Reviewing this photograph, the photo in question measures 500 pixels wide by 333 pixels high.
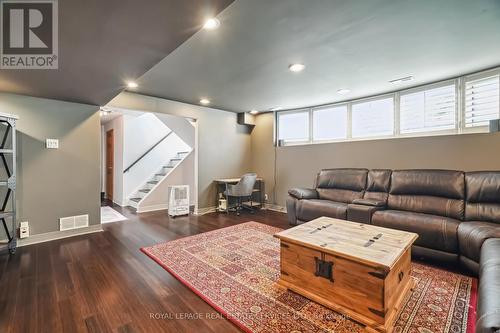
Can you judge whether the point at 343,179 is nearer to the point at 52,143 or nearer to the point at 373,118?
the point at 373,118

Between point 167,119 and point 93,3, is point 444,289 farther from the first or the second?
Answer: point 167,119

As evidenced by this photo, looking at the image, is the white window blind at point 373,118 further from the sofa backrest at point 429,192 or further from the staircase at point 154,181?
the staircase at point 154,181

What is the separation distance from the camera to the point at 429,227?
2.51 meters

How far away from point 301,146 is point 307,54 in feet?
8.83

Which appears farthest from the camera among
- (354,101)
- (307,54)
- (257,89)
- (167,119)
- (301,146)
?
(167,119)

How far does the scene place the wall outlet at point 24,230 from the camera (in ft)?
9.77

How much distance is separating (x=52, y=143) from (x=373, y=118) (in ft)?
17.4

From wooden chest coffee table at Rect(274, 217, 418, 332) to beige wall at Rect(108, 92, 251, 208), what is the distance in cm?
335

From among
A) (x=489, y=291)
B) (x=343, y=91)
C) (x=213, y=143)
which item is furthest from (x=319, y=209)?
(x=213, y=143)

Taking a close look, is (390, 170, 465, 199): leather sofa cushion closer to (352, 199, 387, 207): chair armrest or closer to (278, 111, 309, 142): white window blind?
(352, 199, 387, 207): chair armrest

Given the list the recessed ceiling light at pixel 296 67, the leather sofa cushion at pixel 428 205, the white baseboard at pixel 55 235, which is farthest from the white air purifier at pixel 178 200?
the leather sofa cushion at pixel 428 205

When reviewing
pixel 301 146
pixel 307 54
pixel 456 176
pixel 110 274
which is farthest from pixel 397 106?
pixel 110 274

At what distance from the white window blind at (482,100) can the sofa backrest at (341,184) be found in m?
1.57

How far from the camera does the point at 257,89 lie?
12.5 feet
